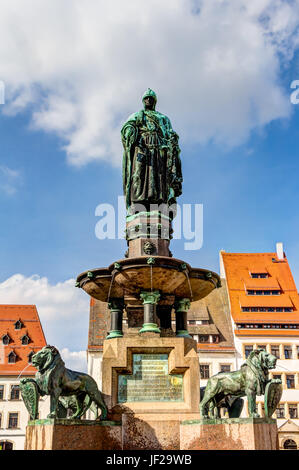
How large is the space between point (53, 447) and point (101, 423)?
1038 mm

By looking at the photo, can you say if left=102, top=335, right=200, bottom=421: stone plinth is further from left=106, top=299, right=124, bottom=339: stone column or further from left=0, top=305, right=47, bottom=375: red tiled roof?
left=0, top=305, right=47, bottom=375: red tiled roof

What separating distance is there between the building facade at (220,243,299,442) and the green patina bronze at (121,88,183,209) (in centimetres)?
3219

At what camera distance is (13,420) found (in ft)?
138

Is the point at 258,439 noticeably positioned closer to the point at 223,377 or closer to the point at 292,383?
the point at 223,377

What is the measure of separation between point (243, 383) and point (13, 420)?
37.7 m

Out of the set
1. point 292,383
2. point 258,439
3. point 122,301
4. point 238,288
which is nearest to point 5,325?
point 238,288

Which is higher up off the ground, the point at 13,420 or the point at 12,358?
the point at 12,358

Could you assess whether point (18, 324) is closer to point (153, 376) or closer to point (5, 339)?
point (5, 339)

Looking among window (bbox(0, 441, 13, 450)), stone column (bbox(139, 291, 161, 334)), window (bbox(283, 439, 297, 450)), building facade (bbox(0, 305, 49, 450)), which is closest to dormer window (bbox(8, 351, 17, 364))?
building facade (bbox(0, 305, 49, 450))

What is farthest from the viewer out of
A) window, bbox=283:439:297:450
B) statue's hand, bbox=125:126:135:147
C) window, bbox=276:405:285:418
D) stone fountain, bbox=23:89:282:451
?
window, bbox=276:405:285:418

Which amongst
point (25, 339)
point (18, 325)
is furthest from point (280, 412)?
point (18, 325)

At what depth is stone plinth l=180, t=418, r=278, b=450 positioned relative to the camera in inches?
311

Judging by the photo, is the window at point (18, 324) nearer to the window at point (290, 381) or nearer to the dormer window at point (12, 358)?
the dormer window at point (12, 358)

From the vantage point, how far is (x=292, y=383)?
42.2 m
